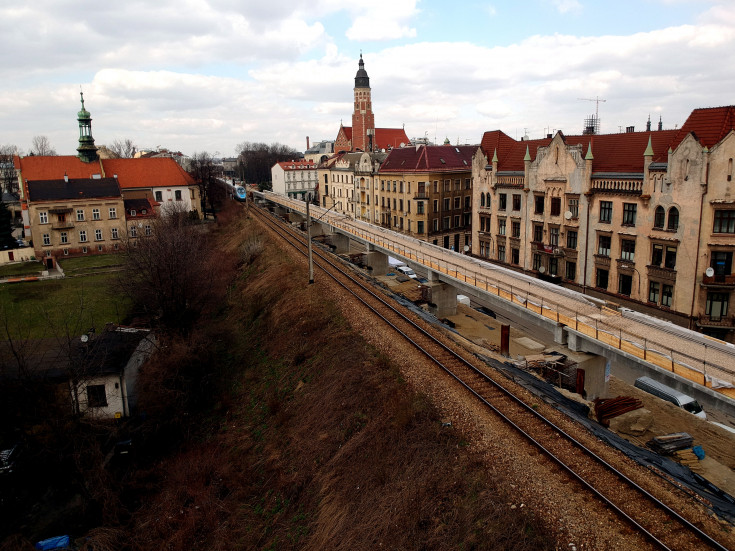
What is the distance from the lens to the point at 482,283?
3309 cm

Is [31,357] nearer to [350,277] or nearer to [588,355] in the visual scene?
[350,277]

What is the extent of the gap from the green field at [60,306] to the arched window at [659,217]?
1590 inches

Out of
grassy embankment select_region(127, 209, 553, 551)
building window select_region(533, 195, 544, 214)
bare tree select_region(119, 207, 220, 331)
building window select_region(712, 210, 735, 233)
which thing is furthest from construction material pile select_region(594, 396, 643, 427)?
bare tree select_region(119, 207, 220, 331)

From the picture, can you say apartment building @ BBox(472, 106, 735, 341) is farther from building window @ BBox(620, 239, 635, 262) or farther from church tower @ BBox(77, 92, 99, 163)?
church tower @ BBox(77, 92, 99, 163)

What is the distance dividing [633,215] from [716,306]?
8058 mm

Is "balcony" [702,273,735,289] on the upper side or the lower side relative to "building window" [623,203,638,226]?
lower

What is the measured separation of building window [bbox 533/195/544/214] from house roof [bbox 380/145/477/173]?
23.2 meters

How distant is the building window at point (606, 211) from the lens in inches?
1452

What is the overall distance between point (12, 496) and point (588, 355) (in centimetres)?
2947

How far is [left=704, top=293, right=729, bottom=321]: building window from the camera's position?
30.8 meters

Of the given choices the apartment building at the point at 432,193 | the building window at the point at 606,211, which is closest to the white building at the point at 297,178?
the apartment building at the point at 432,193

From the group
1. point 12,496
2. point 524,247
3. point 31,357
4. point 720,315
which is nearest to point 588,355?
point 720,315

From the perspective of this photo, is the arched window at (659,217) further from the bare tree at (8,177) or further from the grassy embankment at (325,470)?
the bare tree at (8,177)

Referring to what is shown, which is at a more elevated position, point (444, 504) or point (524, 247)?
point (524, 247)
